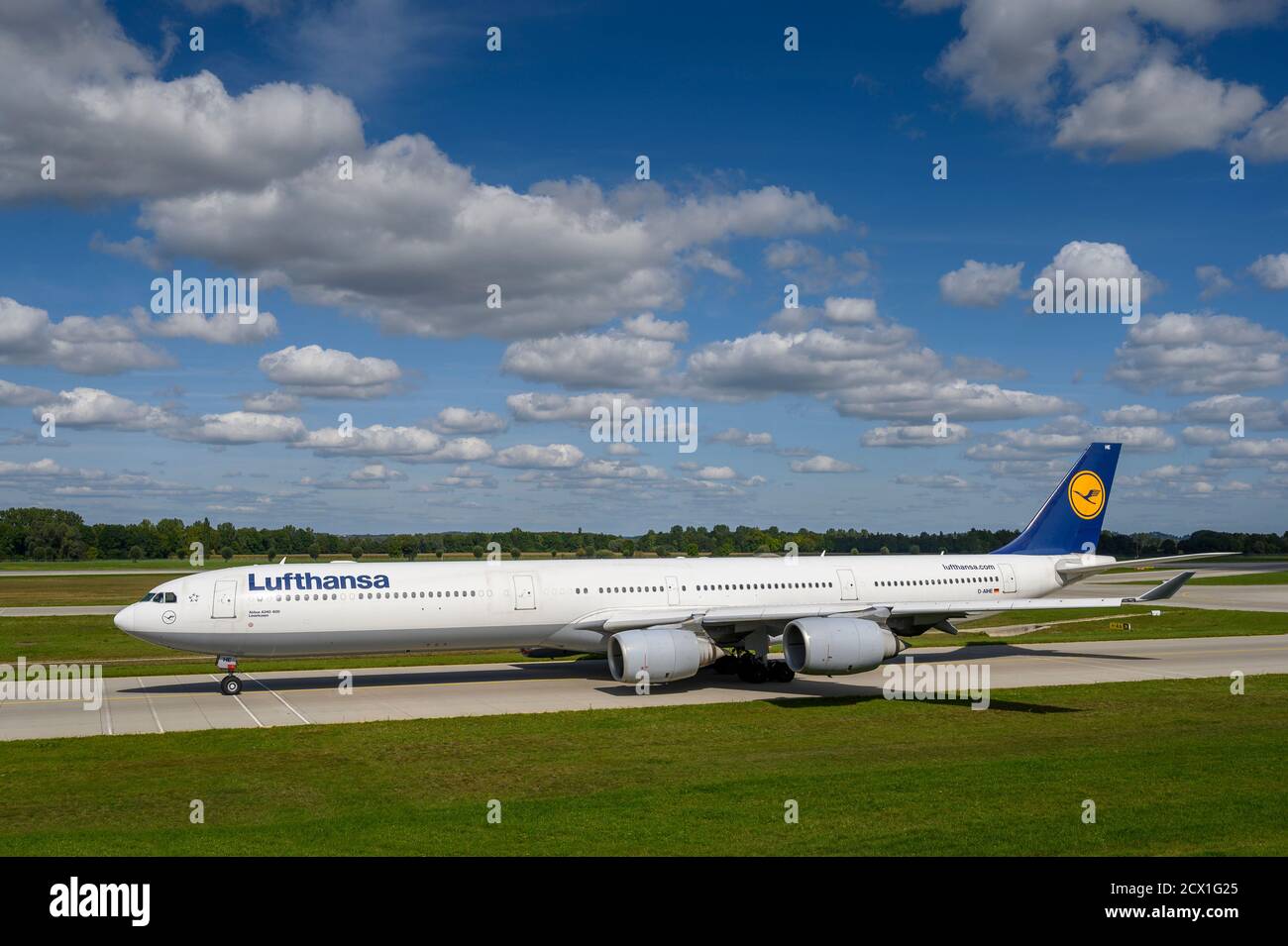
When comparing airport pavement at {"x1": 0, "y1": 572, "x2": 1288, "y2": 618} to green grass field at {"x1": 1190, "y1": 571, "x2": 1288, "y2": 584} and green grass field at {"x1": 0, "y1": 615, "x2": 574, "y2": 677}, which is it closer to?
green grass field at {"x1": 1190, "y1": 571, "x2": 1288, "y2": 584}

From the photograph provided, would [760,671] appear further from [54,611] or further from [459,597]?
[54,611]

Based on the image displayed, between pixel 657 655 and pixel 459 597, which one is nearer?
pixel 657 655

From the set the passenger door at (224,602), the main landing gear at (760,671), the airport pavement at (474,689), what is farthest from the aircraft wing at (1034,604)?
the passenger door at (224,602)

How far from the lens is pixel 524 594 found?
104ft

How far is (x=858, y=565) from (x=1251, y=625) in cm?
2761

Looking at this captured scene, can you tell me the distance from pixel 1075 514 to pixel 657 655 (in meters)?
22.7

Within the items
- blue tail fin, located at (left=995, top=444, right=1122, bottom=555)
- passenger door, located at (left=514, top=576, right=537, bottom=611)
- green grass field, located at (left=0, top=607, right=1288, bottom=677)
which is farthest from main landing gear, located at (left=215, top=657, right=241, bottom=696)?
blue tail fin, located at (left=995, top=444, right=1122, bottom=555)

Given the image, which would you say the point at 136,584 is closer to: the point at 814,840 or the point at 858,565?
the point at 858,565

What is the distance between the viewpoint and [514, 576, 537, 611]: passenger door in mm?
31594

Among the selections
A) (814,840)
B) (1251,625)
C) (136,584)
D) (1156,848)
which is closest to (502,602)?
(814,840)

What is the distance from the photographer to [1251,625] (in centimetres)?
5112

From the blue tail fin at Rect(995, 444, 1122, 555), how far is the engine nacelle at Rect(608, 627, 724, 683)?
18.2m

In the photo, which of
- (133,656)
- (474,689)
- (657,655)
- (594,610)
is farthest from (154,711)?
(133,656)

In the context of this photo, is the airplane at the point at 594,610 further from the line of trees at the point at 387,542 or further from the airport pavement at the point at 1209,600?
the line of trees at the point at 387,542
